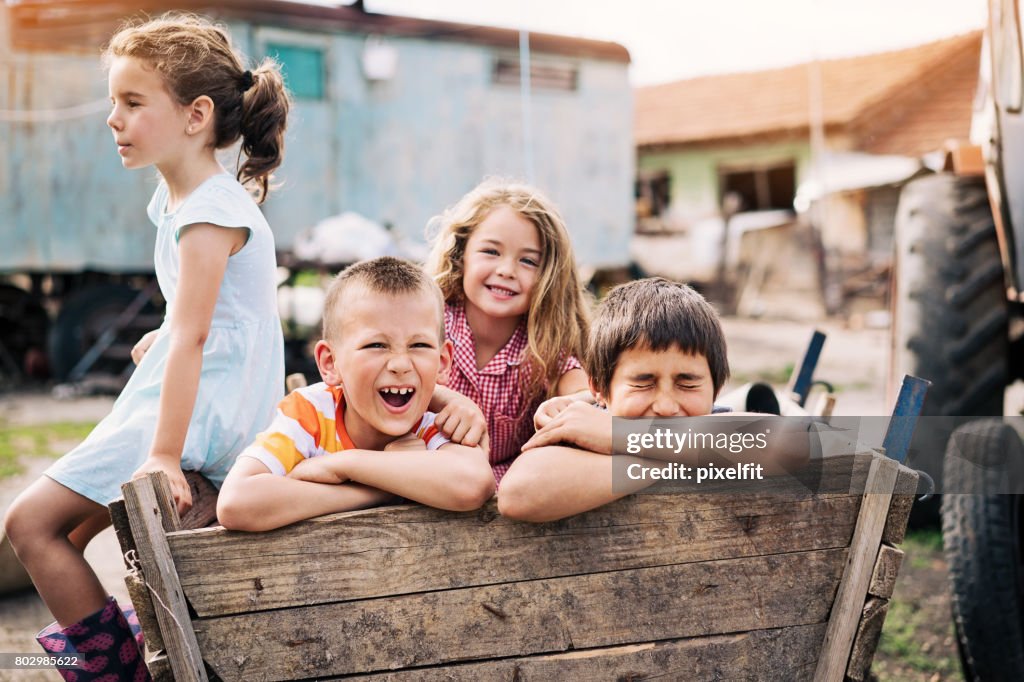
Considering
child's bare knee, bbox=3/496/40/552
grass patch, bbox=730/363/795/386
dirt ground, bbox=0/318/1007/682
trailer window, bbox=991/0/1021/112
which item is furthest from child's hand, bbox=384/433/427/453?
grass patch, bbox=730/363/795/386

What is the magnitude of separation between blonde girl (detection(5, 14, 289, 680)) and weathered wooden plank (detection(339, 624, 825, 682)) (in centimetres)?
69

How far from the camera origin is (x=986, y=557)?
252 cm

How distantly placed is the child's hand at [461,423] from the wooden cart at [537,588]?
272 millimetres

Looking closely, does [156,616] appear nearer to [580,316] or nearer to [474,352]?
[474,352]

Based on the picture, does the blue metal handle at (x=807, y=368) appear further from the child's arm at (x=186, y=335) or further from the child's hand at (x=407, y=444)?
the child's arm at (x=186, y=335)

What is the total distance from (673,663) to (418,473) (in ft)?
1.94

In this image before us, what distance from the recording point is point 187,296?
2021 mm

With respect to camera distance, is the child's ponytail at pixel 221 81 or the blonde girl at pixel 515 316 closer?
the child's ponytail at pixel 221 81

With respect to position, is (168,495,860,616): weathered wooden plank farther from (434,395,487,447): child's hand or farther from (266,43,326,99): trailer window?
(266,43,326,99): trailer window

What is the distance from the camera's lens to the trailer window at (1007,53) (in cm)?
319

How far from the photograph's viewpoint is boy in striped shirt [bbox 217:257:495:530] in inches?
63.2

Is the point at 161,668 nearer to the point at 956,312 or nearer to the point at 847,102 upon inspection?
the point at 956,312

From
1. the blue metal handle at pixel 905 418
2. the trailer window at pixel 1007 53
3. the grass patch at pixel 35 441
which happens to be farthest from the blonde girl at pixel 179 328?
the grass patch at pixel 35 441

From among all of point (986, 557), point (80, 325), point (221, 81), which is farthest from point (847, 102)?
point (221, 81)
